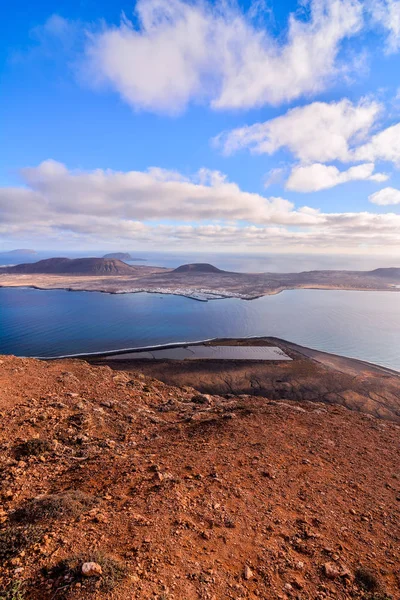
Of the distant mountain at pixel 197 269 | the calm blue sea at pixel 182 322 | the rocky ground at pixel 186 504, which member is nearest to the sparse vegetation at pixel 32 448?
the rocky ground at pixel 186 504

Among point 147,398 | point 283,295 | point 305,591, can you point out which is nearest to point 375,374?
point 147,398

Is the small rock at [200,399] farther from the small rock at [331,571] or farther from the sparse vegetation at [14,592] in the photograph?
the sparse vegetation at [14,592]

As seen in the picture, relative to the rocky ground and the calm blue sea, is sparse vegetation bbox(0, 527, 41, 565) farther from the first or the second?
the calm blue sea

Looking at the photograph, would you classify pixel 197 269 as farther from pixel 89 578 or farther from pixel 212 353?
pixel 89 578

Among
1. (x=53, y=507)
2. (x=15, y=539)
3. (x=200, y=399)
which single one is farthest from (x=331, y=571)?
(x=200, y=399)

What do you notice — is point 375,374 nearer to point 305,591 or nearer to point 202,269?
point 305,591

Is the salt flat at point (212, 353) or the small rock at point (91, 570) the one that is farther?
the salt flat at point (212, 353)
